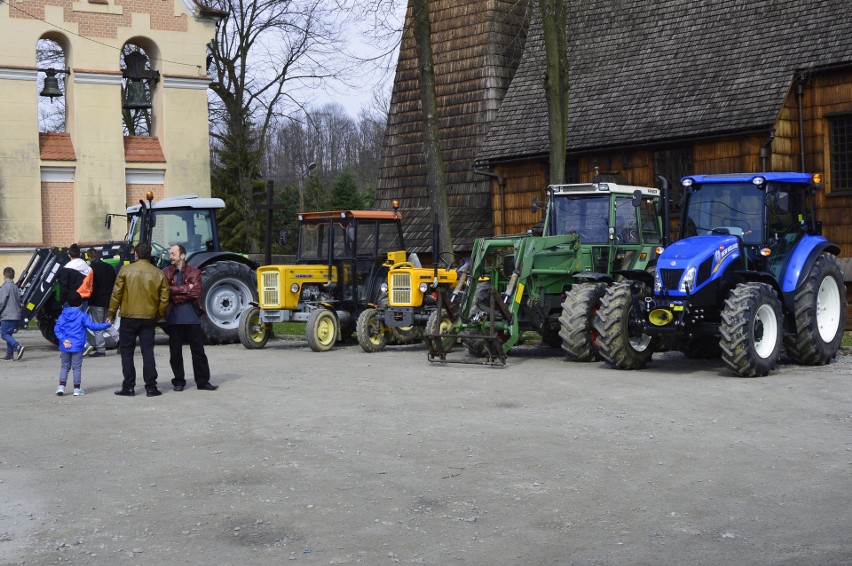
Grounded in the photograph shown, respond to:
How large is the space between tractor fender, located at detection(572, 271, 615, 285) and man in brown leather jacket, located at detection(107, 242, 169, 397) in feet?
20.9

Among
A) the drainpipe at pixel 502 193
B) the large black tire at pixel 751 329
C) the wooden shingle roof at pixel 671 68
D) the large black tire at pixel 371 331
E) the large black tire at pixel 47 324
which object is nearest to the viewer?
the large black tire at pixel 751 329

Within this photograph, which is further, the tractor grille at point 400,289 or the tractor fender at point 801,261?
the tractor grille at point 400,289

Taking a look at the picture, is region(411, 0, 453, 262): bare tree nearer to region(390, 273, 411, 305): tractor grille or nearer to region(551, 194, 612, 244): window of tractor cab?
region(390, 273, 411, 305): tractor grille

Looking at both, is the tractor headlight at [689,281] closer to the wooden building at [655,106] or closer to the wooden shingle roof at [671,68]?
the wooden building at [655,106]

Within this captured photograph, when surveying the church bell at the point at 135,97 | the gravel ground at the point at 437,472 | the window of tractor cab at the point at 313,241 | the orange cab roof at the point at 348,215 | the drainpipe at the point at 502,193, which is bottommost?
the gravel ground at the point at 437,472

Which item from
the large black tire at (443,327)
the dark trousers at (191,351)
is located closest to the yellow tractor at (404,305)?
the large black tire at (443,327)

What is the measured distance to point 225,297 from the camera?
21.9 metres

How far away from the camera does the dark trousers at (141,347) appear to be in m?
13.4

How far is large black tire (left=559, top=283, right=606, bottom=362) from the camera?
16.2m

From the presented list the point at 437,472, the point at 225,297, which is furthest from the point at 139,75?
the point at 437,472

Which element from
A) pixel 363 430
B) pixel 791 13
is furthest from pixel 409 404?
pixel 791 13

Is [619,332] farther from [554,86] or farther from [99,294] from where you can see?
[554,86]

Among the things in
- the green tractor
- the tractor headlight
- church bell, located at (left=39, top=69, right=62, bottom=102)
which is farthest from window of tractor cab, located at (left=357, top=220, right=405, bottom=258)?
church bell, located at (left=39, top=69, right=62, bottom=102)

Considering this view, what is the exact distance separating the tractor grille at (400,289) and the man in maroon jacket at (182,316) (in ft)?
17.4
